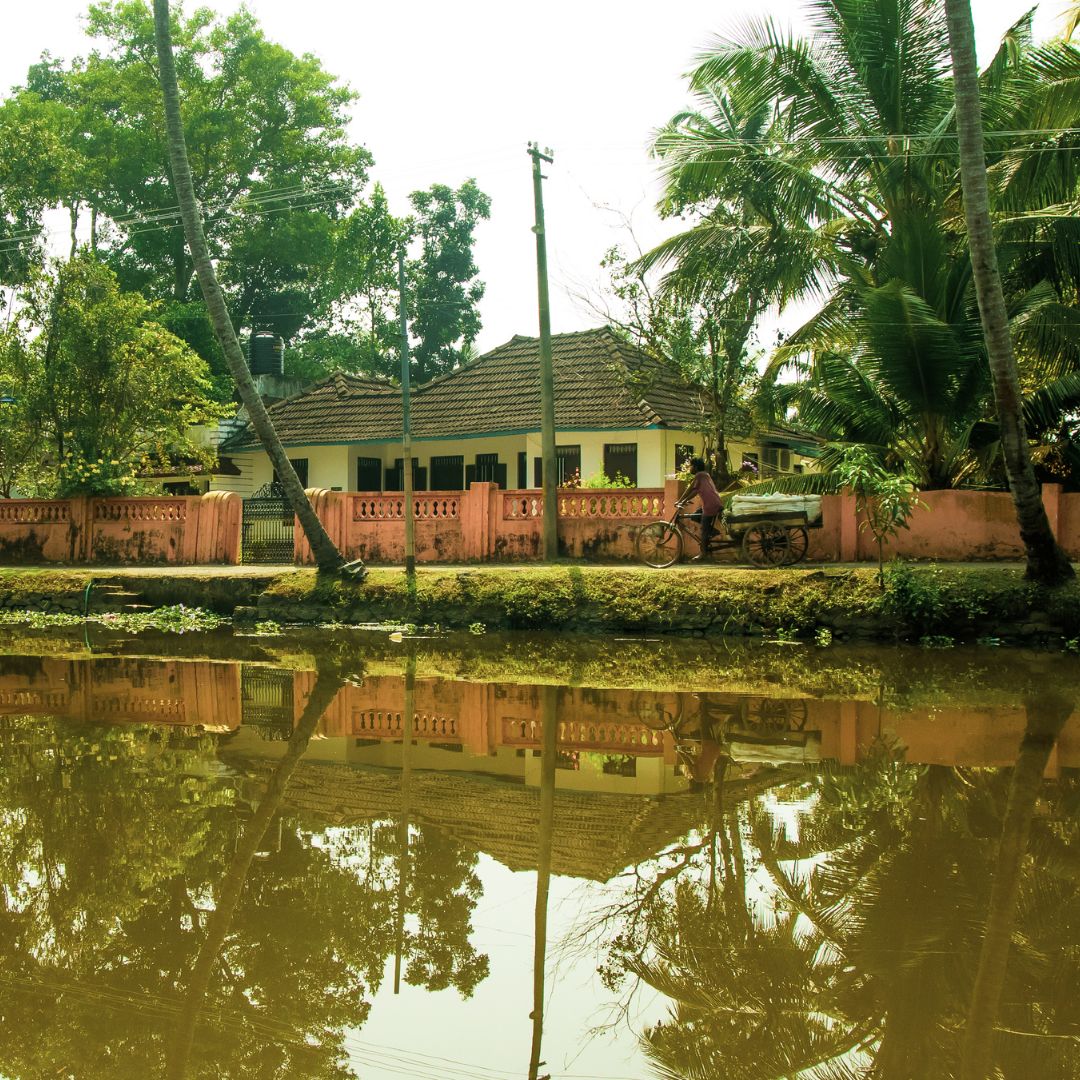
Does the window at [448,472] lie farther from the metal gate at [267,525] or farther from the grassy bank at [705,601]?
the grassy bank at [705,601]

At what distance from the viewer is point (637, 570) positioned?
18266 mm

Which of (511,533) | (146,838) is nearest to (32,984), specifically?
(146,838)

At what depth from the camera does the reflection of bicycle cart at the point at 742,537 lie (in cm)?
1777

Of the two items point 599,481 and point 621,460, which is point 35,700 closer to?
point 599,481

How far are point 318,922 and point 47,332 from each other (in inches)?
797

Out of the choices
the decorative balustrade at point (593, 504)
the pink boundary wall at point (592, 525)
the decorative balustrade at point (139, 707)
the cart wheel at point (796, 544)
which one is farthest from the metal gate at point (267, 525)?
the decorative balustrade at point (139, 707)

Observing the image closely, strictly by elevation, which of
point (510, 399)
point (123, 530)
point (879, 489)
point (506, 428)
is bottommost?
point (123, 530)

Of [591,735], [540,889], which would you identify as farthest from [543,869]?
[591,735]

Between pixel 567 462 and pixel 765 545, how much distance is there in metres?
8.09

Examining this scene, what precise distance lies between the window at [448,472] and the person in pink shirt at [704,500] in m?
9.82

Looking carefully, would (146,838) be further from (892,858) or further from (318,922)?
(892,858)

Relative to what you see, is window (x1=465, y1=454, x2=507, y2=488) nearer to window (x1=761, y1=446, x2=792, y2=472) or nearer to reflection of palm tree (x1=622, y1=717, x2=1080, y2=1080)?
window (x1=761, y1=446, x2=792, y2=472)

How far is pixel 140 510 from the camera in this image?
2241 centimetres

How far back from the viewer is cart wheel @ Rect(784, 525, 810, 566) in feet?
59.1
